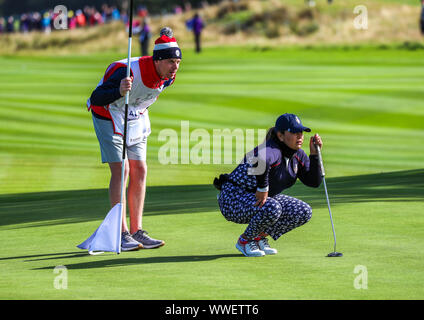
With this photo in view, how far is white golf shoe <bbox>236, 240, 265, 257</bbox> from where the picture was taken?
811cm

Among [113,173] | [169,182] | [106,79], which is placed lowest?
[169,182]

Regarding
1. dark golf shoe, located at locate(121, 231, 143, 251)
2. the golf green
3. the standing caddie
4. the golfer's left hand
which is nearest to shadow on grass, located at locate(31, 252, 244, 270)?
the golf green

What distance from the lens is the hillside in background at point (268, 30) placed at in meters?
54.7

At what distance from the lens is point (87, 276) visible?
7430mm

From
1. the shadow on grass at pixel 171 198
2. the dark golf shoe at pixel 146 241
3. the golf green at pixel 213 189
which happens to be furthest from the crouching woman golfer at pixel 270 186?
the shadow on grass at pixel 171 198

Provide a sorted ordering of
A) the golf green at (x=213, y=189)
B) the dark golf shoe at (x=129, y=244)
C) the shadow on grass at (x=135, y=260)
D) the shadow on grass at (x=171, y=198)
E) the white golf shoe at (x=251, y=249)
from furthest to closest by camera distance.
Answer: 1. the shadow on grass at (x=171, y=198)
2. the dark golf shoe at (x=129, y=244)
3. the white golf shoe at (x=251, y=249)
4. the shadow on grass at (x=135, y=260)
5. the golf green at (x=213, y=189)

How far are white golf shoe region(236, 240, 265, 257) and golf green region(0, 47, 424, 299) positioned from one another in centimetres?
12

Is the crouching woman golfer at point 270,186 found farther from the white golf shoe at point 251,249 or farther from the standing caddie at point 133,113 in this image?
the standing caddie at point 133,113

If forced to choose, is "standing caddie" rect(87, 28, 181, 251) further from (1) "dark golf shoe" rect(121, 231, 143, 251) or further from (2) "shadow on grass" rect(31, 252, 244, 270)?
(2) "shadow on grass" rect(31, 252, 244, 270)

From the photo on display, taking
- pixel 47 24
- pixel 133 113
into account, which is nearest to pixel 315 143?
pixel 133 113

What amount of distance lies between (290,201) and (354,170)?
37.3ft

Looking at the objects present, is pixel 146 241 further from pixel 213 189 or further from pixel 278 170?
pixel 213 189
